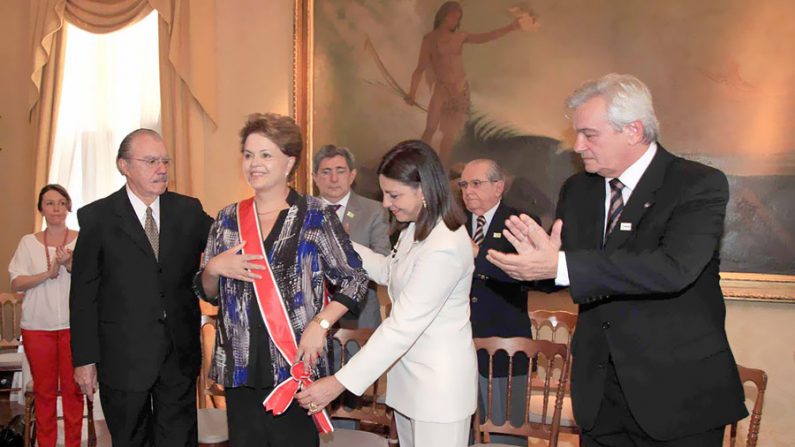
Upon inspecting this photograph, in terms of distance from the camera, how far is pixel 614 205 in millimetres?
1871

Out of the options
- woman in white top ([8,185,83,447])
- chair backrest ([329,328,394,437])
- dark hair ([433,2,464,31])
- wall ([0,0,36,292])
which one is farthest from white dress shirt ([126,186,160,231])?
wall ([0,0,36,292])

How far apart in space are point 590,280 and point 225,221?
120 centimetres

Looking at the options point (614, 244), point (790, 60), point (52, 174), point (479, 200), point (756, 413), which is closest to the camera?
point (614, 244)

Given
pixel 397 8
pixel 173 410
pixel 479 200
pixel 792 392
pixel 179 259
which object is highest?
pixel 397 8

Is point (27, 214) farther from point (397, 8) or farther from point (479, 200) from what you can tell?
point (479, 200)

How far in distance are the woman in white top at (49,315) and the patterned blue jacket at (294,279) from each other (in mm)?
1803

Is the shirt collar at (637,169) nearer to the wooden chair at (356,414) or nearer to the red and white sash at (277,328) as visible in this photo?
the red and white sash at (277,328)

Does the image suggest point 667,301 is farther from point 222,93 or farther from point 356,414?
point 222,93

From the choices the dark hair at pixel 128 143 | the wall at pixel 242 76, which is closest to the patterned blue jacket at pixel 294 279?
the dark hair at pixel 128 143

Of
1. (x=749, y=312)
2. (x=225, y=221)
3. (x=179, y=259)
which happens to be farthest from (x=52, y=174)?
→ (x=749, y=312)

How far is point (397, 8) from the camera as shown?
4.84 meters

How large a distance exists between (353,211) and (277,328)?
1792 mm

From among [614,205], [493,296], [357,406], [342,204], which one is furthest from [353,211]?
[614,205]

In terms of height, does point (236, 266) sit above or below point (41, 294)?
above
